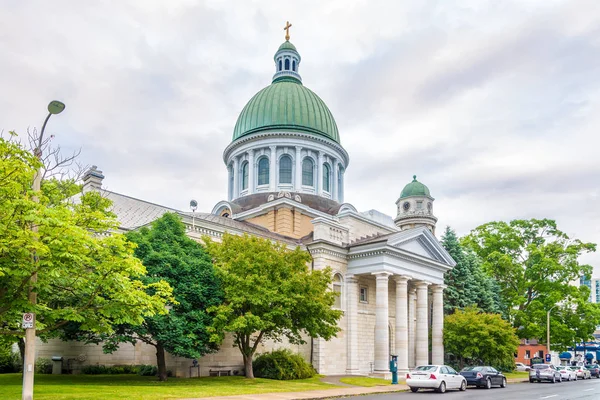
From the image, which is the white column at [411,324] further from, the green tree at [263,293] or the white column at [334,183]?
the green tree at [263,293]

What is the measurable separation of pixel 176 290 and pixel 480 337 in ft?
86.4


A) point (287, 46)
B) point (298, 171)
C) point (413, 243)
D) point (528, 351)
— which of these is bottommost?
point (528, 351)

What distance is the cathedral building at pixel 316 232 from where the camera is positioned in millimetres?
35656

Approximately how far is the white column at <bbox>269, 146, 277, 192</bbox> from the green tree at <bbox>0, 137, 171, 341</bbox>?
31779 millimetres

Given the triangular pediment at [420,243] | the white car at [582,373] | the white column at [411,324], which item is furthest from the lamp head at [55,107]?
the white car at [582,373]

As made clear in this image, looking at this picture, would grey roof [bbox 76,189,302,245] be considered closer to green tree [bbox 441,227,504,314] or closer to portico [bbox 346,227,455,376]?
portico [bbox 346,227,455,376]

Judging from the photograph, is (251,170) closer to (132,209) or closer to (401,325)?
(132,209)

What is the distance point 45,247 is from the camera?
14.2 m

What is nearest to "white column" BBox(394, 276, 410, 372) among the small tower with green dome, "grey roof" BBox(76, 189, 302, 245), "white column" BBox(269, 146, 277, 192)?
"grey roof" BBox(76, 189, 302, 245)

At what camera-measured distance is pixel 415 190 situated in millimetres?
65188

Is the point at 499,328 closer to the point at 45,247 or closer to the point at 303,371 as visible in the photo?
the point at 303,371

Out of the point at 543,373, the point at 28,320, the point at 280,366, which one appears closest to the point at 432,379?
the point at 280,366

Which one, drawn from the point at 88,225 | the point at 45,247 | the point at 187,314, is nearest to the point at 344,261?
the point at 187,314

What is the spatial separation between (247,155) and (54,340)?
28403 millimetres
